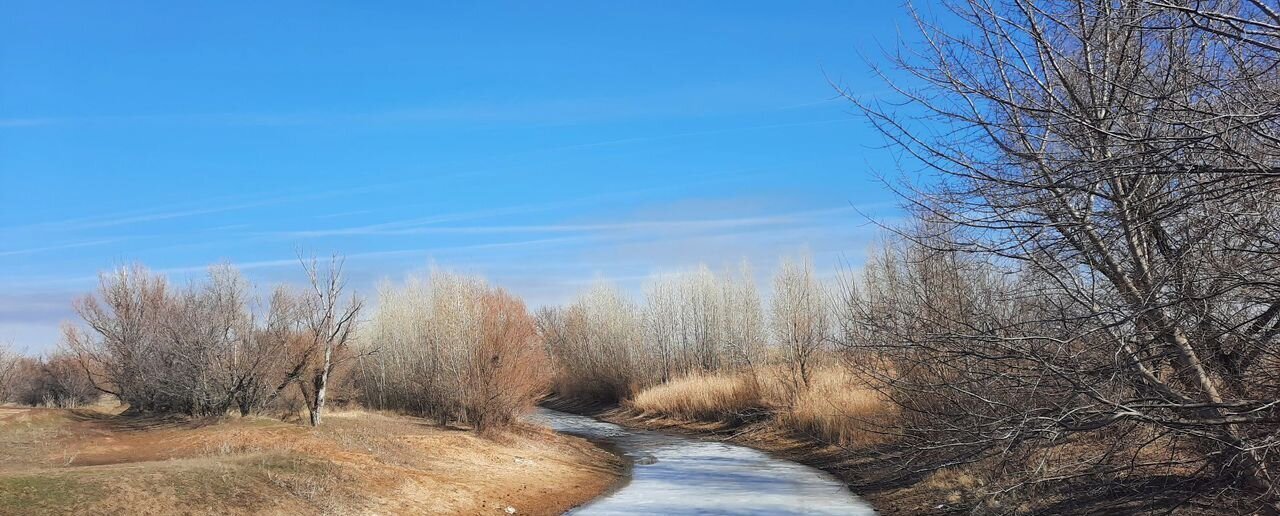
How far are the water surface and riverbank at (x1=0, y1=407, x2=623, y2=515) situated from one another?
3.05 ft

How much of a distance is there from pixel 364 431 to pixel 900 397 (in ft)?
37.9

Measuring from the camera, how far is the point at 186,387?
20.4 meters

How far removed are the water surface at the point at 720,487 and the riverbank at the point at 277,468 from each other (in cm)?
93

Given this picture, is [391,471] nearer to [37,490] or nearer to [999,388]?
[37,490]

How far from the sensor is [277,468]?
12719 millimetres

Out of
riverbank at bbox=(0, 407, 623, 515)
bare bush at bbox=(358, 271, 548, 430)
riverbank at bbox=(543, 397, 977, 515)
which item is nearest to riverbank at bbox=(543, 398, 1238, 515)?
riverbank at bbox=(543, 397, 977, 515)

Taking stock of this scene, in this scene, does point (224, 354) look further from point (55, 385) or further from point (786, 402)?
point (55, 385)

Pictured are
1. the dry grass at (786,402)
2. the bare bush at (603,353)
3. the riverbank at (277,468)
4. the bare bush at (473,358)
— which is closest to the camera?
the riverbank at (277,468)

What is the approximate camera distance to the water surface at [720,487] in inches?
561

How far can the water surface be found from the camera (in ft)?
46.7

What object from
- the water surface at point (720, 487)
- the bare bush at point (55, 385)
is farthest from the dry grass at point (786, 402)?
the bare bush at point (55, 385)

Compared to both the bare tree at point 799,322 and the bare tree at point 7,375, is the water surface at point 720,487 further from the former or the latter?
the bare tree at point 7,375

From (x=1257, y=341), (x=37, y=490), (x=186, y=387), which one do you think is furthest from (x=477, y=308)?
(x=1257, y=341)

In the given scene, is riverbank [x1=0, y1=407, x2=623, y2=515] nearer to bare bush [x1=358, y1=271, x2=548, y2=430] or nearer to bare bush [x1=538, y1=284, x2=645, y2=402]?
bare bush [x1=358, y1=271, x2=548, y2=430]
